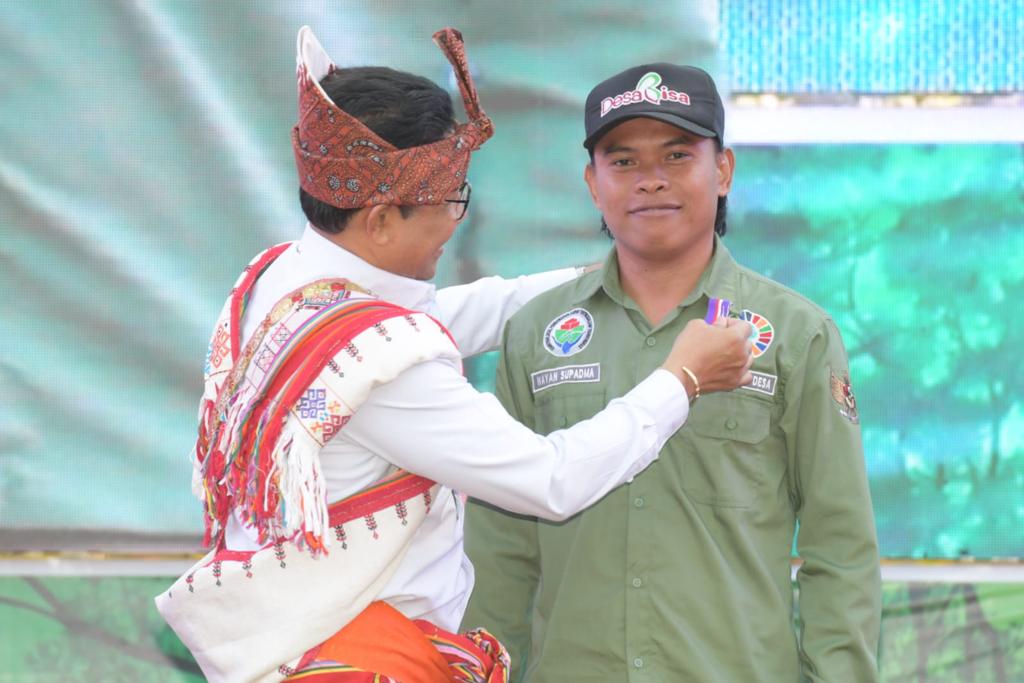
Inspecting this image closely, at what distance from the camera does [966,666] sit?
10.5ft

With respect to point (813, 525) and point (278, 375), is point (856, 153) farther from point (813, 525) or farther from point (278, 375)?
point (278, 375)

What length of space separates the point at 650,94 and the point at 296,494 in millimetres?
917

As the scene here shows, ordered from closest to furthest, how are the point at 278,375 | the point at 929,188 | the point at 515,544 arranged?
the point at 278,375 < the point at 515,544 < the point at 929,188

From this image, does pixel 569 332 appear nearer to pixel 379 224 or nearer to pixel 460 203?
pixel 460 203

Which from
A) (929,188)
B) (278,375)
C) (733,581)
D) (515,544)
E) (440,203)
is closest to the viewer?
(278,375)

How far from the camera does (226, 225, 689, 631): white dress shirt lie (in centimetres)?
177

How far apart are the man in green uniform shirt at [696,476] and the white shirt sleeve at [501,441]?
24 cm

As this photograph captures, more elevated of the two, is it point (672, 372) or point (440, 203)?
point (440, 203)

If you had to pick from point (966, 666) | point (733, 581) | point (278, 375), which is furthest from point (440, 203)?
point (966, 666)

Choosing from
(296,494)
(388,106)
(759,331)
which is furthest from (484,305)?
(296,494)

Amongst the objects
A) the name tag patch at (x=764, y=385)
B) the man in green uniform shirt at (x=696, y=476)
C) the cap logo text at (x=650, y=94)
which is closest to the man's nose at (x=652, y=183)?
the man in green uniform shirt at (x=696, y=476)

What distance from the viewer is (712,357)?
1.91m

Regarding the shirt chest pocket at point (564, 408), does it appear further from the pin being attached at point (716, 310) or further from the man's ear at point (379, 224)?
the man's ear at point (379, 224)

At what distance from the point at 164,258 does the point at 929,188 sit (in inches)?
79.1
